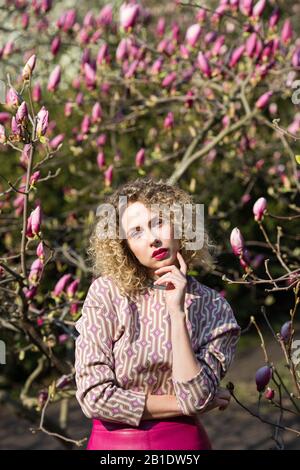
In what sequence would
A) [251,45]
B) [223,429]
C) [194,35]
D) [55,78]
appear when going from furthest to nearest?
[223,429], [194,35], [251,45], [55,78]

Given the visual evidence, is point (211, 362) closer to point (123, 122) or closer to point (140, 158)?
point (140, 158)

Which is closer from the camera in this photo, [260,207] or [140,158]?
[260,207]

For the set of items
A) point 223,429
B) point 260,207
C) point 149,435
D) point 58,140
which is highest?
point 58,140

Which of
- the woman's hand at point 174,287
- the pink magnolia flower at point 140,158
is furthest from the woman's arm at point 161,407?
the pink magnolia flower at point 140,158

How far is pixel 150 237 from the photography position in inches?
76.4

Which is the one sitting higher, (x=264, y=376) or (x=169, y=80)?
(x=169, y=80)

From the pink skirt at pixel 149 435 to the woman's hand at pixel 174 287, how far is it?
11.5 inches

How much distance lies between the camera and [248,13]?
3453 millimetres

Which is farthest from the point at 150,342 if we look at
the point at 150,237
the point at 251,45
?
the point at 251,45

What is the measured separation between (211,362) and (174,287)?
208 mm

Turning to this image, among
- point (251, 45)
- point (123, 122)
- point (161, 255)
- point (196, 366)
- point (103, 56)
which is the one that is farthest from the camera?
point (123, 122)

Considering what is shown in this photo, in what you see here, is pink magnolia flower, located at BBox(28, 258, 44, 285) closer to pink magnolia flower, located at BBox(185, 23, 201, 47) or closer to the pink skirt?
the pink skirt

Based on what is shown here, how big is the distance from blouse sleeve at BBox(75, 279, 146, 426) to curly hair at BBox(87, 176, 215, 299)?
10 cm

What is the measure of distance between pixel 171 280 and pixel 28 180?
0.57m
